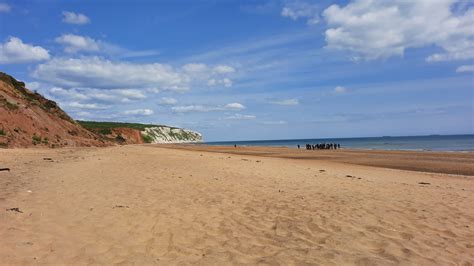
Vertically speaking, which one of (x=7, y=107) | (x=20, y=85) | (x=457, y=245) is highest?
(x=20, y=85)

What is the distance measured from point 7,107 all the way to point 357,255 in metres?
39.5

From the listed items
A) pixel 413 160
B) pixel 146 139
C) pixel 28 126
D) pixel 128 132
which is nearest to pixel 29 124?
pixel 28 126

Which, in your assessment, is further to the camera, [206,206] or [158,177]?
[158,177]

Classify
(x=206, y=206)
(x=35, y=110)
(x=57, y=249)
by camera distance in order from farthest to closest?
(x=35, y=110), (x=206, y=206), (x=57, y=249)

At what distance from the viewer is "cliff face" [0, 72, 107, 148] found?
33844 millimetres

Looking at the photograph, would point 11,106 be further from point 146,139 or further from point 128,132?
point 146,139

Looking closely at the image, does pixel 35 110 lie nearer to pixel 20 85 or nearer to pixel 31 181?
pixel 20 85

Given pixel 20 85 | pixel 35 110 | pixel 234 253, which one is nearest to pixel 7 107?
pixel 35 110

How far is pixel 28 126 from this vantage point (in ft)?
124

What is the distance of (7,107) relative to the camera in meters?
37.0

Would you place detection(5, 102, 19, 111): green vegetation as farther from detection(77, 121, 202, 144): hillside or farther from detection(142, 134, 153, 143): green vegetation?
detection(142, 134, 153, 143): green vegetation

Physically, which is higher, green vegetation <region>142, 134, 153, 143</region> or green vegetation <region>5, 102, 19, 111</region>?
green vegetation <region>5, 102, 19, 111</region>

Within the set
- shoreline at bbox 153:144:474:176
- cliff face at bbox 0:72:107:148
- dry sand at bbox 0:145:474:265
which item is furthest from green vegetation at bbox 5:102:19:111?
dry sand at bbox 0:145:474:265

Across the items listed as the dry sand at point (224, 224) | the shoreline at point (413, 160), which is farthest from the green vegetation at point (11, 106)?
the dry sand at point (224, 224)
